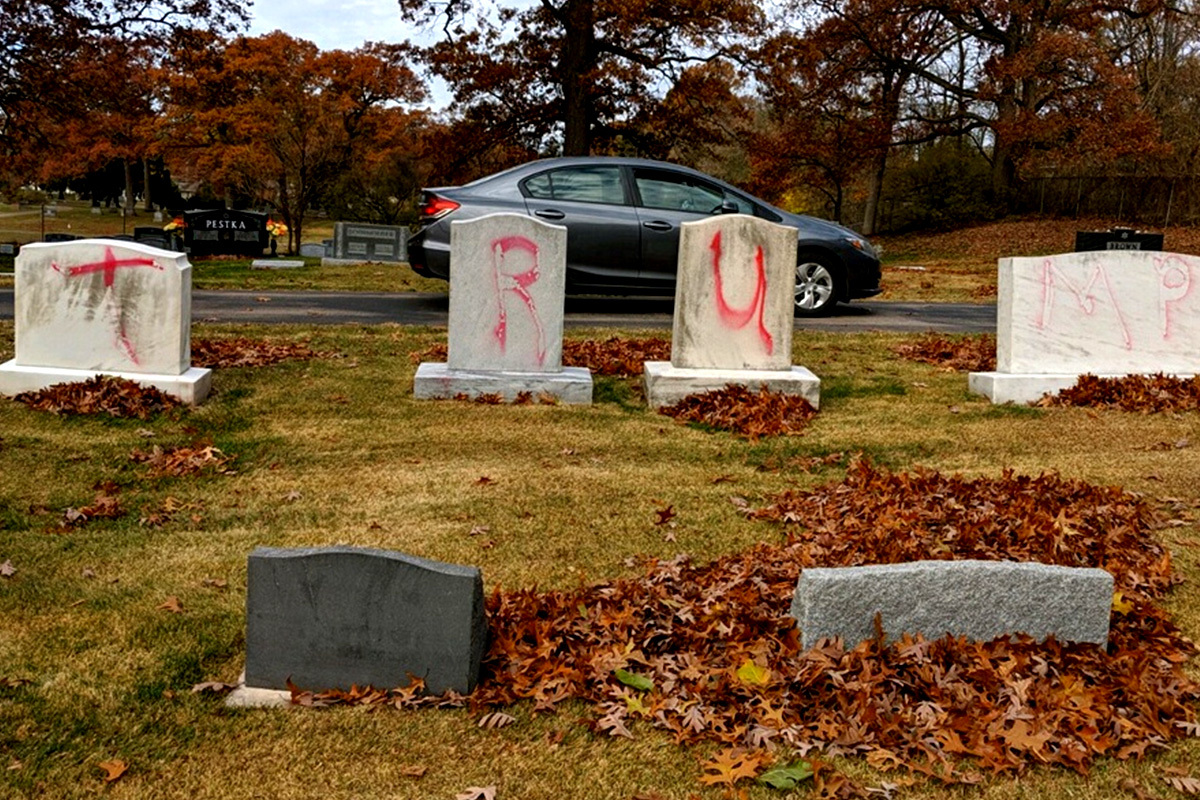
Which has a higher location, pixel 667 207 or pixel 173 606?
pixel 667 207

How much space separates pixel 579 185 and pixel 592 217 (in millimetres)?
431

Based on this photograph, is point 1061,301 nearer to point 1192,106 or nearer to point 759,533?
point 759,533

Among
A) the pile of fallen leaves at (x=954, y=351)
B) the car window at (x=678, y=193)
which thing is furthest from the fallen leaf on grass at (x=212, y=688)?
the car window at (x=678, y=193)

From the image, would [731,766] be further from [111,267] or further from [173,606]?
[111,267]

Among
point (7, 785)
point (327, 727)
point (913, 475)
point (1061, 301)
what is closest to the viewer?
point (7, 785)

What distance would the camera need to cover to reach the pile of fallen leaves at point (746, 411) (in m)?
7.73

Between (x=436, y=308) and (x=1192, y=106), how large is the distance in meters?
28.9

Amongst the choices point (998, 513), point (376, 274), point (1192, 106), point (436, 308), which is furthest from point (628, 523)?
point (1192, 106)

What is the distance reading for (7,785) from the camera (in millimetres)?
3273

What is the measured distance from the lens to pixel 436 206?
38.6ft

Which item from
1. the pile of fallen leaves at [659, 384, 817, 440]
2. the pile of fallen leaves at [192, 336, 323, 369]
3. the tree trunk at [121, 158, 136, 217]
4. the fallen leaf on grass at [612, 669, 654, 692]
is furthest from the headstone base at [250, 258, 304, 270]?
the tree trunk at [121, 158, 136, 217]

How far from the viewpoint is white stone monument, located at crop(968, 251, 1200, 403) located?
8.46m

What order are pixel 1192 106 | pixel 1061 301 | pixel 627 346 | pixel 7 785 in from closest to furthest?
pixel 7 785, pixel 1061 301, pixel 627 346, pixel 1192 106

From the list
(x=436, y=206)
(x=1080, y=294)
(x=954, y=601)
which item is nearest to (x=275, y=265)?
(x=436, y=206)
